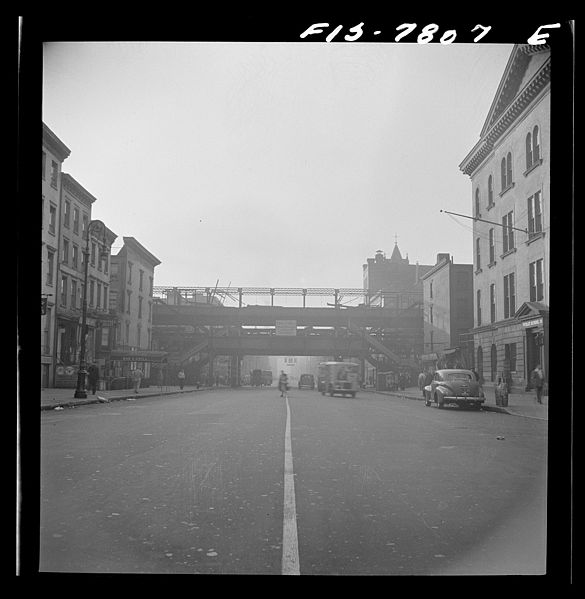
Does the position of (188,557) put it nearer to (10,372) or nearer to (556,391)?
(10,372)

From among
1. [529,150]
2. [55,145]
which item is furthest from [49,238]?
[529,150]

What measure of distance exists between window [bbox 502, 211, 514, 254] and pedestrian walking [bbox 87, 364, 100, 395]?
276cm

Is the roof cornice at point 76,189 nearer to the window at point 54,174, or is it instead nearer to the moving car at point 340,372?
the window at point 54,174

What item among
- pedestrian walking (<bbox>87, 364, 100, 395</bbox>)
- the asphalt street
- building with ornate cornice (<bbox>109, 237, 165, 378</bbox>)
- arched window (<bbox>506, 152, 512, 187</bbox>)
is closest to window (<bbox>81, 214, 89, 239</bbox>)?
building with ornate cornice (<bbox>109, 237, 165, 378</bbox>)

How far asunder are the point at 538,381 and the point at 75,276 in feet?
7.87

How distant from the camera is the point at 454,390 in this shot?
4.53 metres

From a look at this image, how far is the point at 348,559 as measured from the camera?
315 centimetres

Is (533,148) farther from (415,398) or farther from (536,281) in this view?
(415,398)

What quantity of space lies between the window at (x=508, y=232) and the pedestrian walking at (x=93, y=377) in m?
2.76

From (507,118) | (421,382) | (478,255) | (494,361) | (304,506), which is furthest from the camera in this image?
(304,506)

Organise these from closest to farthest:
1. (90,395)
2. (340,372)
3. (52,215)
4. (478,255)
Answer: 1. (52,215)
2. (478,255)
3. (90,395)
4. (340,372)

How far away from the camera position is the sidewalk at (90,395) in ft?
8.77

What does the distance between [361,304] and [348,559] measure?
151 centimetres
